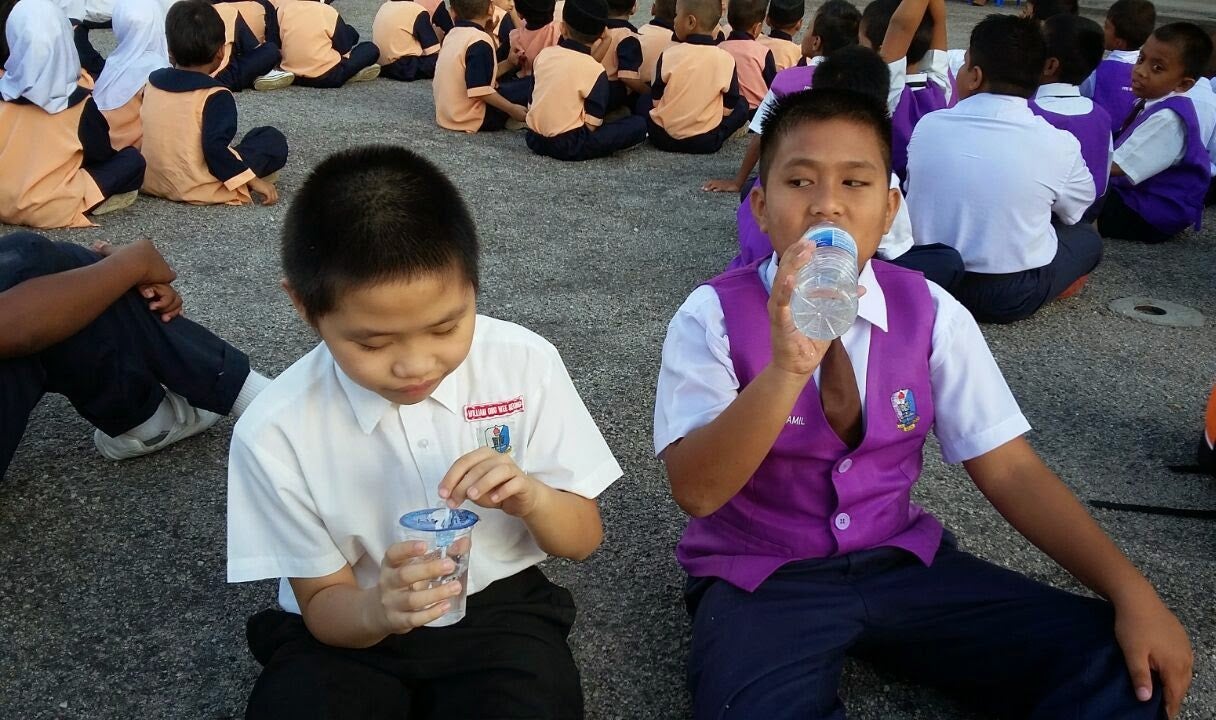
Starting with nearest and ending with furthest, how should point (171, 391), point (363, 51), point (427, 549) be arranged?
1. point (427, 549)
2. point (171, 391)
3. point (363, 51)

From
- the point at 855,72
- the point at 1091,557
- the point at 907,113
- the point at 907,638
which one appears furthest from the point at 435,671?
the point at 907,113

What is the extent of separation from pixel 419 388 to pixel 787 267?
554mm

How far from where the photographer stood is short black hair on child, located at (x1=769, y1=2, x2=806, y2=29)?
755cm

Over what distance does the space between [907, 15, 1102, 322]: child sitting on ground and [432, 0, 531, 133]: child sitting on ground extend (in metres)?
3.14

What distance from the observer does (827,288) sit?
1.50 meters

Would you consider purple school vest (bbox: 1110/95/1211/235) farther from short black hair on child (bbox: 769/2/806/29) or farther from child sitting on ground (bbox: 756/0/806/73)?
short black hair on child (bbox: 769/2/806/29)

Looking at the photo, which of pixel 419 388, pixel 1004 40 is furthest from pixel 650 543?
pixel 1004 40

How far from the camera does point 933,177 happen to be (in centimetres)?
381

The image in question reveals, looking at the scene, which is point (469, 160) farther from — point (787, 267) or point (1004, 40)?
point (787, 267)

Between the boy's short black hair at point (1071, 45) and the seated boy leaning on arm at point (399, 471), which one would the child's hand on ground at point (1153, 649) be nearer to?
the seated boy leaning on arm at point (399, 471)

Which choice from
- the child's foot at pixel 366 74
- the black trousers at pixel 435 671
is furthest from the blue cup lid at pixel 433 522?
the child's foot at pixel 366 74

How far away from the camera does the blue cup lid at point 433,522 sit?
126 centimetres

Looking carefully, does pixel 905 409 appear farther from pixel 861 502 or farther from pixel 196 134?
pixel 196 134

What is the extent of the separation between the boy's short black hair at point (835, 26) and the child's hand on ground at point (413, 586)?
185 inches
